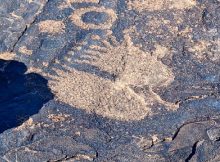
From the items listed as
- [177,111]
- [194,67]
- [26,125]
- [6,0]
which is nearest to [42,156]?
[26,125]

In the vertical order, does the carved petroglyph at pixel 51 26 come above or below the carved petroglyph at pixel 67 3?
below

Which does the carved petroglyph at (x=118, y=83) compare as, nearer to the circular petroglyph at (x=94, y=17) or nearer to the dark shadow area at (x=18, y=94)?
the dark shadow area at (x=18, y=94)

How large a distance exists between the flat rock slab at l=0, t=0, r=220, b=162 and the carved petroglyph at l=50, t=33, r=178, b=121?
1 cm

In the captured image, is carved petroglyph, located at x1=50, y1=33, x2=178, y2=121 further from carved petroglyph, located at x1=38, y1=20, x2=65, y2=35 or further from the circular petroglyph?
carved petroglyph, located at x1=38, y1=20, x2=65, y2=35

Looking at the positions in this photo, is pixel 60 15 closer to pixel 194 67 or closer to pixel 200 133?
pixel 194 67

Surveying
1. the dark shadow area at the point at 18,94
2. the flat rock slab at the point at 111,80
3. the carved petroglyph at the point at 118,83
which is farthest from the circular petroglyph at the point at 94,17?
the dark shadow area at the point at 18,94

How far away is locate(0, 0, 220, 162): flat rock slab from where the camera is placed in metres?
4.47

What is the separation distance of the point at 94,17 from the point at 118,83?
125 cm

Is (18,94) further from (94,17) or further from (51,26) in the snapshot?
(94,17)

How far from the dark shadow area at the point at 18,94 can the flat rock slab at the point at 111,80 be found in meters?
0.01

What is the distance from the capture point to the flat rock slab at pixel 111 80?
447cm

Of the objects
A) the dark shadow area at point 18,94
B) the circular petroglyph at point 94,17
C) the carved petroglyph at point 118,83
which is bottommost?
the dark shadow area at point 18,94

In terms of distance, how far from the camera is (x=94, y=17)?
235 inches

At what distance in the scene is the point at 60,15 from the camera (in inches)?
237
